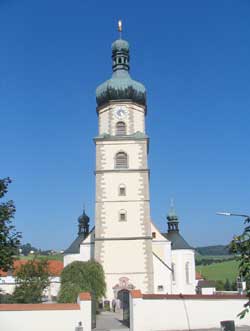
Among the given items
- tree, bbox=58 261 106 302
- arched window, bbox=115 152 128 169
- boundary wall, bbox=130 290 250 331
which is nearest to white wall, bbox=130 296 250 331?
boundary wall, bbox=130 290 250 331

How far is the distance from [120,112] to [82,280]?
1272 centimetres

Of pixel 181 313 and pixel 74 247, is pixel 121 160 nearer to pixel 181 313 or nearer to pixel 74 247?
pixel 74 247

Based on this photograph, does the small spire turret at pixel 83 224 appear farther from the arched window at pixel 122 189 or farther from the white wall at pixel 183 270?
the arched window at pixel 122 189

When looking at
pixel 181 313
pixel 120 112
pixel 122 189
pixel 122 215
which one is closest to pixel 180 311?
pixel 181 313

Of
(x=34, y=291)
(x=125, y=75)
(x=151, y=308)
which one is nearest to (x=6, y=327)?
(x=151, y=308)

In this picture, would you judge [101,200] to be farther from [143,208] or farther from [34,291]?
[34,291]

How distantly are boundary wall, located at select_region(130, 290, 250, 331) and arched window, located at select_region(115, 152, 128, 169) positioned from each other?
14378 millimetres

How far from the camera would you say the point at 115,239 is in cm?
3206

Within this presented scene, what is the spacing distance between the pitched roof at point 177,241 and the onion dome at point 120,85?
13948 mm

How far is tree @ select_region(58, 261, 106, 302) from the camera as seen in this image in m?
28.5

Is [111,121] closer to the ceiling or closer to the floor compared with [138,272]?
closer to the ceiling

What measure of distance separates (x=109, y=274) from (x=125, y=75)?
15161 mm

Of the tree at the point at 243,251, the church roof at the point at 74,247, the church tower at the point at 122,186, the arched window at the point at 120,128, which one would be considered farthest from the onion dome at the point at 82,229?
the tree at the point at 243,251

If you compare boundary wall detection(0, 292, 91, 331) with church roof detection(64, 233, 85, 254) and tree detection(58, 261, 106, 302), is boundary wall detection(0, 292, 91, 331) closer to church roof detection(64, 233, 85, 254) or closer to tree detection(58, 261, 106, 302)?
tree detection(58, 261, 106, 302)
